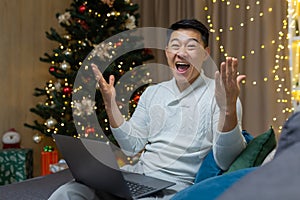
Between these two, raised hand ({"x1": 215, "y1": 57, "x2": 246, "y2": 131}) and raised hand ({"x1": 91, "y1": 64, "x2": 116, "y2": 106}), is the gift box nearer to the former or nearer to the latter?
raised hand ({"x1": 91, "y1": 64, "x2": 116, "y2": 106})

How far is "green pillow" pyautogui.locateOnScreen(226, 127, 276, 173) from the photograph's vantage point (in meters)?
1.31

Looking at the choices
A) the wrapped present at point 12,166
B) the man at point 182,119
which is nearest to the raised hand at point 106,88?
the man at point 182,119

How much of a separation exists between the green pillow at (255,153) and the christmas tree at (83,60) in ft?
5.52

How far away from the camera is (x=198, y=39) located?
5.48 ft

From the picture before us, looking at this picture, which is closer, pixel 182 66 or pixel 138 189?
pixel 138 189

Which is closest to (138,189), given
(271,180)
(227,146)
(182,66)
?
(227,146)

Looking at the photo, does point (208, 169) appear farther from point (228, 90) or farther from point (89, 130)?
point (89, 130)

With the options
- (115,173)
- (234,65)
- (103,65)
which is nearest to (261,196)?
(115,173)

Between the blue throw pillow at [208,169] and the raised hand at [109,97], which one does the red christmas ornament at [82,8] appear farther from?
the blue throw pillow at [208,169]

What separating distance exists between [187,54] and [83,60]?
167 centimetres

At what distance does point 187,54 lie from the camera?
5.47ft

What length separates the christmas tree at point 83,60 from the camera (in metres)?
3.01

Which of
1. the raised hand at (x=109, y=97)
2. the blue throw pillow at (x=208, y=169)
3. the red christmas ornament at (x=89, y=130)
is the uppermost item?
the raised hand at (x=109, y=97)

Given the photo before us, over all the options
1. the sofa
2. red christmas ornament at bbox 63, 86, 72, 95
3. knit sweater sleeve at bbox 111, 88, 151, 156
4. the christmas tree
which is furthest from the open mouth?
red christmas ornament at bbox 63, 86, 72, 95
